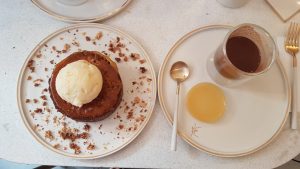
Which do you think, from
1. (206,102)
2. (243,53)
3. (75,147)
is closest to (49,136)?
(75,147)

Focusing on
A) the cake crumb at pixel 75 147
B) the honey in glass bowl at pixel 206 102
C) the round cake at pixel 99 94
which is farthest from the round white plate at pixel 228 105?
the cake crumb at pixel 75 147

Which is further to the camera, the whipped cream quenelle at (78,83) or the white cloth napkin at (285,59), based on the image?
the white cloth napkin at (285,59)

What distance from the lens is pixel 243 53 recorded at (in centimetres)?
84

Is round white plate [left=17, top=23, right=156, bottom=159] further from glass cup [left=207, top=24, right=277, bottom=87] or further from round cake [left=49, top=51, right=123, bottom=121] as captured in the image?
glass cup [left=207, top=24, right=277, bottom=87]

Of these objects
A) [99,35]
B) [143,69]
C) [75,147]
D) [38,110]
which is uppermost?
[99,35]

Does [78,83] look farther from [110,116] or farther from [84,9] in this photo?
[84,9]

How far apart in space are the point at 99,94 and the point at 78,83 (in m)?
0.07

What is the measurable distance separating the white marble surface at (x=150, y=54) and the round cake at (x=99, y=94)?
0.13m

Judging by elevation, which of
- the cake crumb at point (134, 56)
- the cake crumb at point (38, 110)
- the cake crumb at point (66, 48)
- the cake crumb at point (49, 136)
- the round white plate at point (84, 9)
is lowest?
the cake crumb at point (49, 136)

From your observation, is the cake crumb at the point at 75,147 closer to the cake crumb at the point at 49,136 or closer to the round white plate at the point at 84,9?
the cake crumb at the point at 49,136

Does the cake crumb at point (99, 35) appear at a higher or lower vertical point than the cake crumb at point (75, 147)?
higher

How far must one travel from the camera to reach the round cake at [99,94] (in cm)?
83

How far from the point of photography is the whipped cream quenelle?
792 millimetres

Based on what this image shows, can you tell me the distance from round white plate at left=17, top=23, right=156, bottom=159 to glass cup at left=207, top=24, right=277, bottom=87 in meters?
0.20
